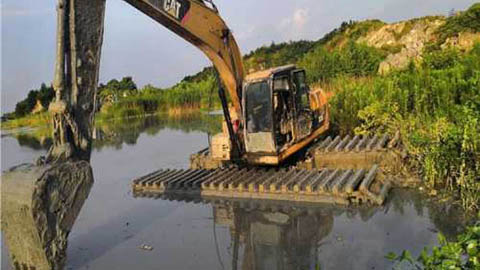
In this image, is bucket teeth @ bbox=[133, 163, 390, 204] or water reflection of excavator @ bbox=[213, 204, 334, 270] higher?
bucket teeth @ bbox=[133, 163, 390, 204]

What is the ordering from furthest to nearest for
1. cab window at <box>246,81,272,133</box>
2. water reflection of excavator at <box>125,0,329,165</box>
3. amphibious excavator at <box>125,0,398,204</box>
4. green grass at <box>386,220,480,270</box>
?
cab window at <box>246,81,272,133</box> < water reflection of excavator at <box>125,0,329,165</box> < amphibious excavator at <box>125,0,398,204</box> < green grass at <box>386,220,480,270</box>

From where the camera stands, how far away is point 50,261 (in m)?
3.07

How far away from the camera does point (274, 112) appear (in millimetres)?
6848

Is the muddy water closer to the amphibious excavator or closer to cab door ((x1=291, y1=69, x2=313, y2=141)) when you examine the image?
the amphibious excavator

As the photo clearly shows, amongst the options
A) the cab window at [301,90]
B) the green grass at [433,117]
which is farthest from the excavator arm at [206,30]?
the green grass at [433,117]

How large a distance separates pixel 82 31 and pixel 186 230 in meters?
2.83

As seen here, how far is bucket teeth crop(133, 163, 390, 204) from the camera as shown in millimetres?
5730

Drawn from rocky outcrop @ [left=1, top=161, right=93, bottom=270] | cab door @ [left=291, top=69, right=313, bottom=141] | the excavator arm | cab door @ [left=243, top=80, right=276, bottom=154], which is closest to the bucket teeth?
cab door @ [left=243, top=80, right=276, bottom=154]

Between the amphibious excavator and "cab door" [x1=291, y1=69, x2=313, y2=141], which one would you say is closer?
the amphibious excavator

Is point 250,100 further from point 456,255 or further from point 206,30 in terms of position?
point 456,255

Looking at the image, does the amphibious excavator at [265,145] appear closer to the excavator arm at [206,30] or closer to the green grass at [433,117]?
the excavator arm at [206,30]

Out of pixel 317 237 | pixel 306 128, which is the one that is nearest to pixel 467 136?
pixel 317 237

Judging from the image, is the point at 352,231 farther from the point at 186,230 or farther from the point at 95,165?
the point at 95,165

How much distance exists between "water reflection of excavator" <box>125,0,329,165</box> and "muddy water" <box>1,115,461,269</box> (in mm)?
1122
